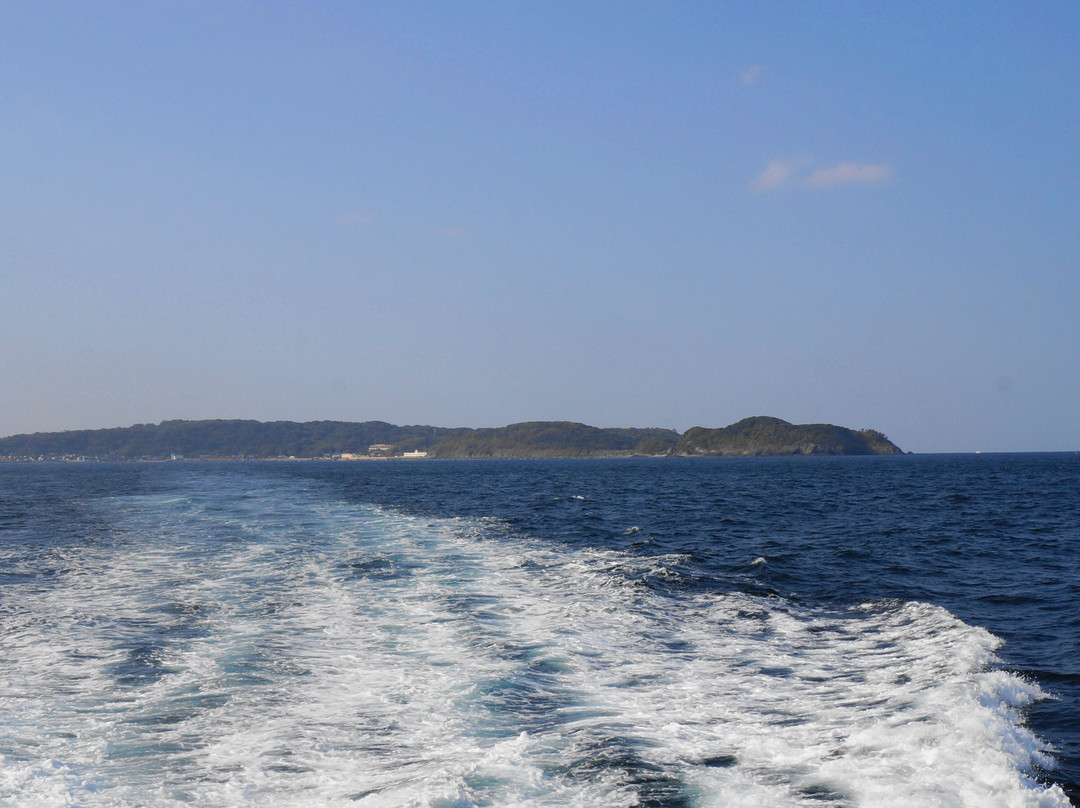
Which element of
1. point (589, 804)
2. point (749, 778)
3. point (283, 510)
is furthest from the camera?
point (283, 510)

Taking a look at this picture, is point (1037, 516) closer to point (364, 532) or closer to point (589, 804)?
point (364, 532)

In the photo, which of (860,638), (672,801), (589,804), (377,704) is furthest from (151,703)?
(860,638)

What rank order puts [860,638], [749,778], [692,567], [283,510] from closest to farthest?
[749,778] < [860,638] < [692,567] < [283,510]

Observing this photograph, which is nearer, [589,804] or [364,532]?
[589,804]

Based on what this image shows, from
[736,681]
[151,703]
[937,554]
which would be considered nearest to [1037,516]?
[937,554]

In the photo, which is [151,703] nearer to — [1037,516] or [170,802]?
[170,802]

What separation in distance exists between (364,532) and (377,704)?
829 inches

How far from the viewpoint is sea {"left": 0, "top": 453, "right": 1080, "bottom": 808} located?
714 cm

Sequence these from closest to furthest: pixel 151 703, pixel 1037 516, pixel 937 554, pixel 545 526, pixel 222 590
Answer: pixel 151 703, pixel 222 590, pixel 937 554, pixel 545 526, pixel 1037 516

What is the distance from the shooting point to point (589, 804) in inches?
262

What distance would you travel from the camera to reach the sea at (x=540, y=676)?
7.14 m

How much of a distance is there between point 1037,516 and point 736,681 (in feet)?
107

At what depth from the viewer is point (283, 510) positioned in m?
40.2

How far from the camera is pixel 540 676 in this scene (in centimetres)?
1079
